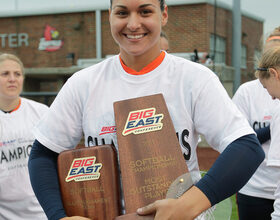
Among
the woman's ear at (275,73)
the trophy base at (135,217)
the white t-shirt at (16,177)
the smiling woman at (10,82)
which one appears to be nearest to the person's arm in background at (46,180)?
the trophy base at (135,217)

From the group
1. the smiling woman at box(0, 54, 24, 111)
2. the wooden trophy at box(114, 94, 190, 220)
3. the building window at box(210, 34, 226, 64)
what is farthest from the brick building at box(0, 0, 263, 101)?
the wooden trophy at box(114, 94, 190, 220)

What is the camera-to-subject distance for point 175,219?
123 centimetres

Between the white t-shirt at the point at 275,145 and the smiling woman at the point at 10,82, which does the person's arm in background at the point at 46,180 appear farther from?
the smiling woman at the point at 10,82

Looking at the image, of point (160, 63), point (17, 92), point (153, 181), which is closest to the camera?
point (153, 181)

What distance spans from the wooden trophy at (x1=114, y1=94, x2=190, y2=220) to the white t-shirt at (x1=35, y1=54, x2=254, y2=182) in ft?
0.22

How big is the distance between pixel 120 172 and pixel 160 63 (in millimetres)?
444

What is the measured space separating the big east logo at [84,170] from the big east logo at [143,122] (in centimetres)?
17

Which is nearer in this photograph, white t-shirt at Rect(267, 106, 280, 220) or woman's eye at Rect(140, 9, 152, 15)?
woman's eye at Rect(140, 9, 152, 15)

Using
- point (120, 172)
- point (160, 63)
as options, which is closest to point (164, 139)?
point (120, 172)

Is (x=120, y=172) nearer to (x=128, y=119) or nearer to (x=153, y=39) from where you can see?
(x=128, y=119)

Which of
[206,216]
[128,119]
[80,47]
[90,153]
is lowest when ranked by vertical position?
[206,216]

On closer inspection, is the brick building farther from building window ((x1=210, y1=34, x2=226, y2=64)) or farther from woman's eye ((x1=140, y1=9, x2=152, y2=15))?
woman's eye ((x1=140, y1=9, x2=152, y2=15))

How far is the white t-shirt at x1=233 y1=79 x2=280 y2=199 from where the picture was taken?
294cm

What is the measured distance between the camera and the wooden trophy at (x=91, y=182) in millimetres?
1447
